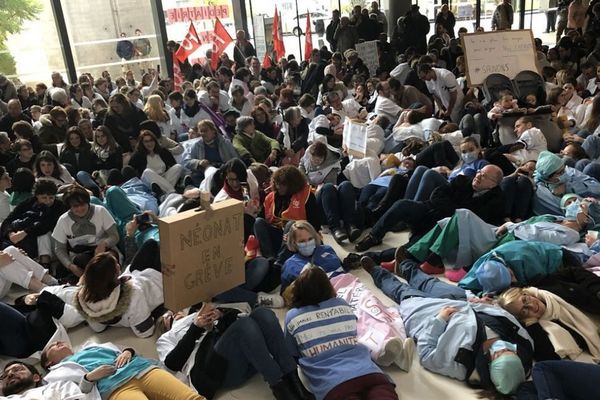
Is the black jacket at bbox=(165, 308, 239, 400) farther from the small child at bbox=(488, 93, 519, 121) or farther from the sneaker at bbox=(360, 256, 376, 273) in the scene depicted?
the small child at bbox=(488, 93, 519, 121)

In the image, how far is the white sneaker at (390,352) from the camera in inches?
115

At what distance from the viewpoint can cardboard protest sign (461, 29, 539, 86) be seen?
655 centimetres

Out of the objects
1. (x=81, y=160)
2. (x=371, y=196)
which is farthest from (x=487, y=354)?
(x=81, y=160)

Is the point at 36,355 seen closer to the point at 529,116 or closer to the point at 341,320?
the point at 341,320

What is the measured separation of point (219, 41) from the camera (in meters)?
9.83

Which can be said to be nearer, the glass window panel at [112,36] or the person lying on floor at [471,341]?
the person lying on floor at [471,341]

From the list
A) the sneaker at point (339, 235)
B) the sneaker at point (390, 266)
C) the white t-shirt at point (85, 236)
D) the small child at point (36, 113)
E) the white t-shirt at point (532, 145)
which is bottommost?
the sneaker at point (390, 266)

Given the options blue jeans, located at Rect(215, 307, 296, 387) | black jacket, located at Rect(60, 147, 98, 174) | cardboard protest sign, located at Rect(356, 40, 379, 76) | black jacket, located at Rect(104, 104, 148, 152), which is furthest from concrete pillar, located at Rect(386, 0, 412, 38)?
blue jeans, located at Rect(215, 307, 296, 387)

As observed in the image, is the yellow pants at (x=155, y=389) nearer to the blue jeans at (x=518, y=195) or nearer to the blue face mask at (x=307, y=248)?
the blue face mask at (x=307, y=248)

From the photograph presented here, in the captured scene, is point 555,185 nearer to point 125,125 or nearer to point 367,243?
point 367,243

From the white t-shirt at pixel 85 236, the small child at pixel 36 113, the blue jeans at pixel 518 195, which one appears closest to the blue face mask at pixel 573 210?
the blue jeans at pixel 518 195

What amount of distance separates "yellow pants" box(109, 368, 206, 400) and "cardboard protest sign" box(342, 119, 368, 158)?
3454 mm

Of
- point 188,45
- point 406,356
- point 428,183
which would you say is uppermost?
point 188,45

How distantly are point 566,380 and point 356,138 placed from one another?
11.7ft
